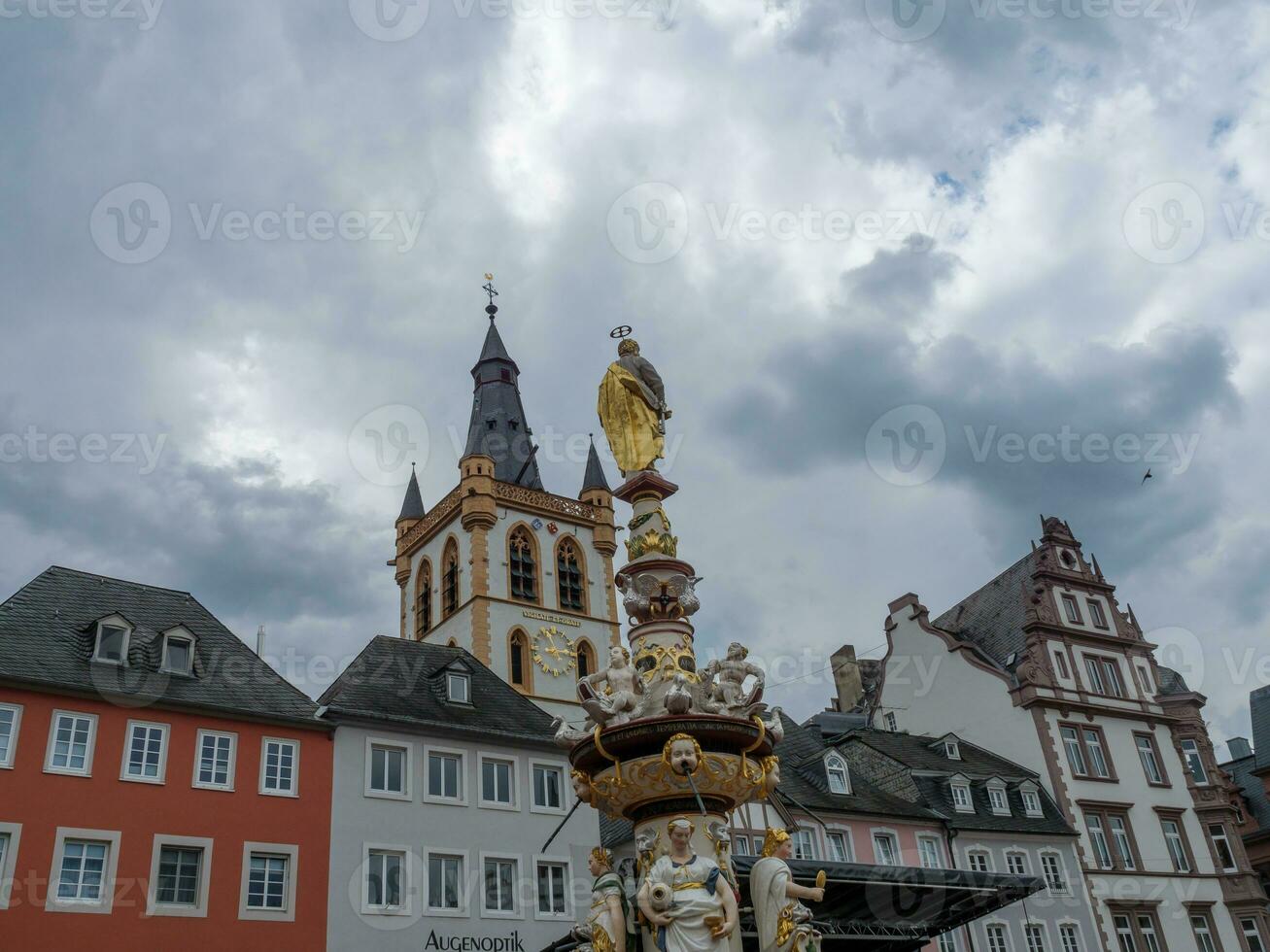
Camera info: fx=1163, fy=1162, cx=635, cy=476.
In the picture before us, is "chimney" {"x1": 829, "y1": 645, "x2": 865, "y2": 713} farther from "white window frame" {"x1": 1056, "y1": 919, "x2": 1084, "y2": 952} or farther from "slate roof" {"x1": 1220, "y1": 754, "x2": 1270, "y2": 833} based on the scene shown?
"white window frame" {"x1": 1056, "y1": 919, "x2": 1084, "y2": 952}

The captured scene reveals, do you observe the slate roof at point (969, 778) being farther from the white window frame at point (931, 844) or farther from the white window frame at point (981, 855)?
the white window frame at point (931, 844)

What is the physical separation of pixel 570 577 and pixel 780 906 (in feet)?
183

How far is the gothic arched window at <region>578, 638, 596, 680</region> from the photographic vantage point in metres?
62.3

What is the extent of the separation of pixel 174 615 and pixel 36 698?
5.42 metres

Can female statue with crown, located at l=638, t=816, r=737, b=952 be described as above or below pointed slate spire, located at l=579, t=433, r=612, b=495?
below

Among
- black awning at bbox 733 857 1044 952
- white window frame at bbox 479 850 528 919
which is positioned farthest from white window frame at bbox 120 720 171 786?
black awning at bbox 733 857 1044 952

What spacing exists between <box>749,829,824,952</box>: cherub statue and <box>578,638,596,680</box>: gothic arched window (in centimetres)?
5228

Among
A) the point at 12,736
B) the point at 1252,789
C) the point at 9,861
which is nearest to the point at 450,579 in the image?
the point at 12,736

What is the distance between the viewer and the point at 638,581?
1325 centimetres

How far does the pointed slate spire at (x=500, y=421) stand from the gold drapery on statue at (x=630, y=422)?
52.2 metres

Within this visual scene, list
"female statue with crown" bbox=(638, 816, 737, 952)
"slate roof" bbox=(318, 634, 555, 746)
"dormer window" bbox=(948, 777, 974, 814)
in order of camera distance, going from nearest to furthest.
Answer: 1. "female statue with crown" bbox=(638, 816, 737, 952)
2. "slate roof" bbox=(318, 634, 555, 746)
3. "dormer window" bbox=(948, 777, 974, 814)

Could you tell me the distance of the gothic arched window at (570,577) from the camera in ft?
211

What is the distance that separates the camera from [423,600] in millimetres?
67375

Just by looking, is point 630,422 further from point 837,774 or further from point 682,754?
point 837,774
